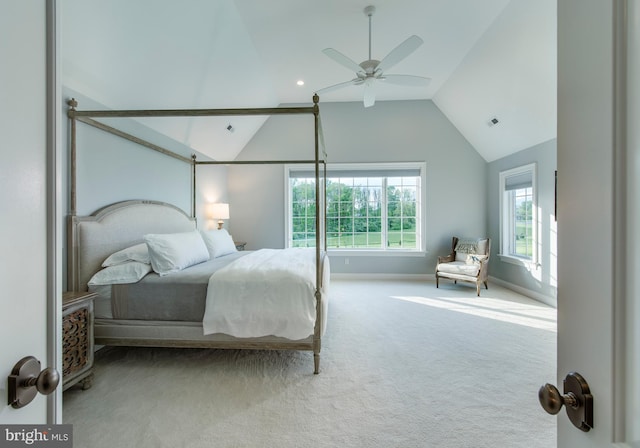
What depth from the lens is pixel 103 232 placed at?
2.49 metres

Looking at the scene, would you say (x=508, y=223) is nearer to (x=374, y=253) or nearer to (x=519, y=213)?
(x=519, y=213)

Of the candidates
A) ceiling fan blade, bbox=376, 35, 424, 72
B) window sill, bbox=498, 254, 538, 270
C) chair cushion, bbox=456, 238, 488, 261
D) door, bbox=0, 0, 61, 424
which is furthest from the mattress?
window sill, bbox=498, 254, 538, 270

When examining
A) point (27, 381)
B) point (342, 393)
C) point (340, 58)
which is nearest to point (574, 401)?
point (27, 381)

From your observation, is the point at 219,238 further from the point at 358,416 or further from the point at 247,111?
the point at 358,416

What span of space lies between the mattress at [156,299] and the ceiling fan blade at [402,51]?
2.55 meters

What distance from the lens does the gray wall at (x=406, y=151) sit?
17.1 ft

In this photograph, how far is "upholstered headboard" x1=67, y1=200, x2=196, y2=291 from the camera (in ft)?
7.50

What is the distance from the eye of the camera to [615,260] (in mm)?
413

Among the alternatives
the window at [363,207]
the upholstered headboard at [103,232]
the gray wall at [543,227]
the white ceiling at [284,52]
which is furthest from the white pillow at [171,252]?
the gray wall at [543,227]

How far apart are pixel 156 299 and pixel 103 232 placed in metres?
0.87

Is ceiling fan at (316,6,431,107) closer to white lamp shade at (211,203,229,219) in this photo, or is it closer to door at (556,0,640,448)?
door at (556,0,640,448)

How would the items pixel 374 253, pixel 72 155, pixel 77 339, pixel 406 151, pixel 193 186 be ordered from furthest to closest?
pixel 374 253 → pixel 406 151 → pixel 193 186 → pixel 72 155 → pixel 77 339

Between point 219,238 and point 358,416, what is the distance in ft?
8.83

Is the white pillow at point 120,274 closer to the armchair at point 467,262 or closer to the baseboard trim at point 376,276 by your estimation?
the baseboard trim at point 376,276
